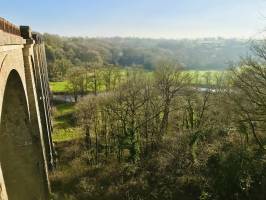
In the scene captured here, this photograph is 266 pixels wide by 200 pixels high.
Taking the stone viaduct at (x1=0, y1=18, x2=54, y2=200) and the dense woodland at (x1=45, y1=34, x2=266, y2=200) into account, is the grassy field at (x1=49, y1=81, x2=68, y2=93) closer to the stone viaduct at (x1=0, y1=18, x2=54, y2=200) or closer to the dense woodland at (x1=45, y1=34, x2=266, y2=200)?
the dense woodland at (x1=45, y1=34, x2=266, y2=200)

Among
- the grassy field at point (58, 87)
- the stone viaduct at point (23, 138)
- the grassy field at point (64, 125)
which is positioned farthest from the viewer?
the grassy field at point (58, 87)

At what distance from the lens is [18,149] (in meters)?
13.0

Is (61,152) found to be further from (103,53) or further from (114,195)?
(103,53)

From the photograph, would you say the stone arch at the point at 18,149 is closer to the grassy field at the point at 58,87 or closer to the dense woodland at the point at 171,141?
the dense woodland at the point at 171,141

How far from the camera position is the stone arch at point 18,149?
1197 centimetres

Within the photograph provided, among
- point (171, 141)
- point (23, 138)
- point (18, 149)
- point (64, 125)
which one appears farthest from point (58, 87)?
point (23, 138)

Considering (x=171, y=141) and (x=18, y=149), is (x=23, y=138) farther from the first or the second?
(x=171, y=141)

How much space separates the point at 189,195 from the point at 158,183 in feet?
6.34

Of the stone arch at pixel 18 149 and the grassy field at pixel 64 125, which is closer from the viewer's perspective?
the stone arch at pixel 18 149

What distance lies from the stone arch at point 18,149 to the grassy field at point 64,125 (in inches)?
651

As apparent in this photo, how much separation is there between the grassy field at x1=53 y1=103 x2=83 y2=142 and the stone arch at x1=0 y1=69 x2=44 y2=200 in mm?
16531

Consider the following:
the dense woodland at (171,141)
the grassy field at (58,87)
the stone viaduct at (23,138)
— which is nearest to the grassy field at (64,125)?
the dense woodland at (171,141)

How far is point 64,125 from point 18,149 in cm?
2317

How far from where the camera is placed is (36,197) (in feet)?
47.4
